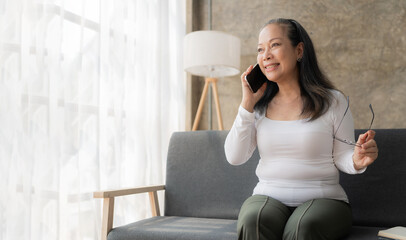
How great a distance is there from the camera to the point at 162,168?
3.30 m

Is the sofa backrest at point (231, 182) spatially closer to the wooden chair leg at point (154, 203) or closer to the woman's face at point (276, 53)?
the wooden chair leg at point (154, 203)

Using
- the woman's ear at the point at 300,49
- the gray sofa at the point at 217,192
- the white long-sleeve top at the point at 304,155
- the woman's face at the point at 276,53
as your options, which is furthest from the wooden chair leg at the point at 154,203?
the woman's ear at the point at 300,49

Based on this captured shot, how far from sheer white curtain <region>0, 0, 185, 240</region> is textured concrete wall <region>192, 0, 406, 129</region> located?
1.28 meters

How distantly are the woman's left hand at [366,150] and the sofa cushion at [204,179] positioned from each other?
77 centimetres

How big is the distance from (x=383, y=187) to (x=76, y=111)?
1.72m

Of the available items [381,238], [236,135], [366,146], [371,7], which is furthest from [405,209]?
[371,7]

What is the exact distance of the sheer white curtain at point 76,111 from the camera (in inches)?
76.6

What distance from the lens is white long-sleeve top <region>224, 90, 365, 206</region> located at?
1.68 meters

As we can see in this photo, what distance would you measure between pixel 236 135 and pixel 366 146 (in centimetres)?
58

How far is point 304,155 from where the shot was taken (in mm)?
1714

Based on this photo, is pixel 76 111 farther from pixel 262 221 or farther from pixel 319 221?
pixel 319 221

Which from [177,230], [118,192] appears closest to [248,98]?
[177,230]

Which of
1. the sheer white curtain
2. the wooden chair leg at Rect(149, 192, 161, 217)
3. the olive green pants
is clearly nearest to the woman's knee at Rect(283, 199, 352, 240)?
the olive green pants

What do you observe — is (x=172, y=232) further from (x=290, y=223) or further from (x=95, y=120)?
(x=95, y=120)
